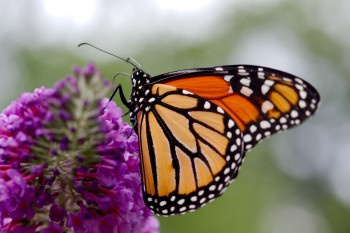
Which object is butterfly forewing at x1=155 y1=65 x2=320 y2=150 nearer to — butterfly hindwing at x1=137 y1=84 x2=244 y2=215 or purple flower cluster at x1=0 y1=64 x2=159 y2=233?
butterfly hindwing at x1=137 y1=84 x2=244 y2=215

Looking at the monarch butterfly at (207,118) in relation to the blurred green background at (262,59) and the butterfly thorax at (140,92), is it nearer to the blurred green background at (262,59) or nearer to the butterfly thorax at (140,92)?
the butterfly thorax at (140,92)

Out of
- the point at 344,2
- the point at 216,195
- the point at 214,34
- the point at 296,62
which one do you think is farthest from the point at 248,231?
the point at 216,195

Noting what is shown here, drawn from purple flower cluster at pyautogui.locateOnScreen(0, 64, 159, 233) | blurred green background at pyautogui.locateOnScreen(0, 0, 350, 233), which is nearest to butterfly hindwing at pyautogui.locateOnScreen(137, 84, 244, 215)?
purple flower cluster at pyautogui.locateOnScreen(0, 64, 159, 233)

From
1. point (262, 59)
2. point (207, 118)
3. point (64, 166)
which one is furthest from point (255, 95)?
point (262, 59)

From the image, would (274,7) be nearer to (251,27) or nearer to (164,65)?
(251,27)

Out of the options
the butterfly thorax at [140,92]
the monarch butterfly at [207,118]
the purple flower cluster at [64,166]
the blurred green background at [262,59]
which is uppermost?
the blurred green background at [262,59]

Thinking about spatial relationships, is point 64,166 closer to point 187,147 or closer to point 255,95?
point 187,147

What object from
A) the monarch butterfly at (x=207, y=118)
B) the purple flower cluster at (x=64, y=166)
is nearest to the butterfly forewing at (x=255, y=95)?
the monarch butterfly at (x=207, y=118)
